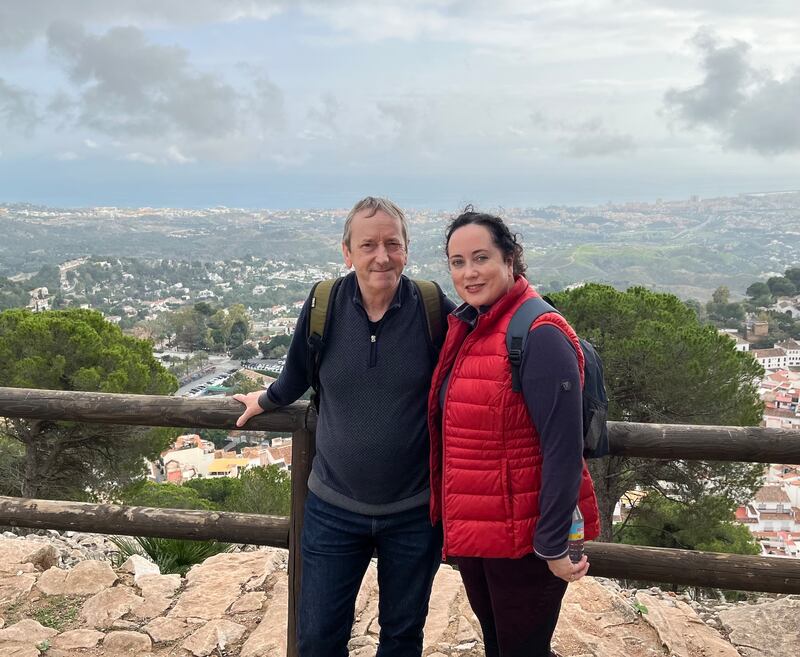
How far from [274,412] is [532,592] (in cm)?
91

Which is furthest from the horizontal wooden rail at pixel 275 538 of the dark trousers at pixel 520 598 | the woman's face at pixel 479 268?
the woman's face at pixel 479 268

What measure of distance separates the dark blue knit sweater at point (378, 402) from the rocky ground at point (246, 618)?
99 centimetres

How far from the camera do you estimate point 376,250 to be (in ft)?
5.68

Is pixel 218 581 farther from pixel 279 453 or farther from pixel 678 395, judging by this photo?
pixel 279 453

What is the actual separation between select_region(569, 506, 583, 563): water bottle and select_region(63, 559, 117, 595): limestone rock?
2.16 metres

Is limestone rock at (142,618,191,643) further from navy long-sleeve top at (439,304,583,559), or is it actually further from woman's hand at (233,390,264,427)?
navy long-sleeve top at (439,304,583,559)

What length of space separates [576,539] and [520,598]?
191 mm

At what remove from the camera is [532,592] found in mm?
1582

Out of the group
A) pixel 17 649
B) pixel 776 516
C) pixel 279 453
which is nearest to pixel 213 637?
pixel 17 649

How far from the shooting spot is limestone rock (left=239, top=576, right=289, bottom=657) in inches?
97.8

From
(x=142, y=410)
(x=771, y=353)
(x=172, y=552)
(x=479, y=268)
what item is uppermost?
(x=479, y=268)

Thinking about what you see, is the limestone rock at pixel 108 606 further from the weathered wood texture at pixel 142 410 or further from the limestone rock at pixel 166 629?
the weathered wood texture at pixel 142 410

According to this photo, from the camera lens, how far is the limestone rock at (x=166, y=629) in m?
2.60

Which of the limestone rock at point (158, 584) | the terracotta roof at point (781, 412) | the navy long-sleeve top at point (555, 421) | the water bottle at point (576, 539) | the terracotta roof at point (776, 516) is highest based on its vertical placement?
the navy long-sleeve top at point (555, 421)
